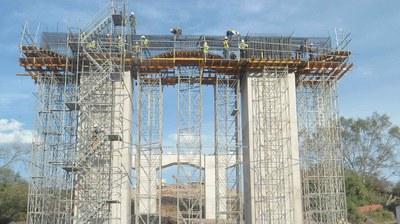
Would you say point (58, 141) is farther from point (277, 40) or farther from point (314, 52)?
point (314, 52)

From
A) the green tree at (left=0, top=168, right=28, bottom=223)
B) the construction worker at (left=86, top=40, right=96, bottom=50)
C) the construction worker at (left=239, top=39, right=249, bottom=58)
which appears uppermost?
the construction worker at (left=239, top=39, right=249, bottom=58)

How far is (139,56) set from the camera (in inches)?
907

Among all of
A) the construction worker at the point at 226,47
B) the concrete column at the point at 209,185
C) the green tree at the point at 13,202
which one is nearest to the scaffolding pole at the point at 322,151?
the construction worker at the point at 226,47

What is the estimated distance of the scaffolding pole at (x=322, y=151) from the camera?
24031 mm

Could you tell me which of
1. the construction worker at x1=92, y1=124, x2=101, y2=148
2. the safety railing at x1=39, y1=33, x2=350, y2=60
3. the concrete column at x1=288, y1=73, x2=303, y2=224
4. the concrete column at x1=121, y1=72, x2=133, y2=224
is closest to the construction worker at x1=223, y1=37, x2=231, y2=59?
the safety railing at x1=39, y1=33, x2=350, y2=60

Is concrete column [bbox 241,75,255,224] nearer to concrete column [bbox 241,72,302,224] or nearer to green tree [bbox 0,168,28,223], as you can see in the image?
concrete column [bbox 241,72,302,224]

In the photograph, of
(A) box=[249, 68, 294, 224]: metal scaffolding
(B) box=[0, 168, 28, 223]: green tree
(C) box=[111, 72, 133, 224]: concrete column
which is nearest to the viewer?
(C) box=[111, 72, 133, 224]: concrete column

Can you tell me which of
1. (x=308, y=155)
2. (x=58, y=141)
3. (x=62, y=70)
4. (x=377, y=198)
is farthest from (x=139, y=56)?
(x=377, y=198)

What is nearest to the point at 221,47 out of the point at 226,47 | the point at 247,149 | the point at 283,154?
the point at 226,47

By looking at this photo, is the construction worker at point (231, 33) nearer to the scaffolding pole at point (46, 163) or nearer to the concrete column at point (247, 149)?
the concrete column at point (247, 149)

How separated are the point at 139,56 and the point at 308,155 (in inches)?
441

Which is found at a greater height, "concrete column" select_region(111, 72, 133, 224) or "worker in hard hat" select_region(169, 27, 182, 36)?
"worker in hard hat" select_region(169, 27, 182, 36)

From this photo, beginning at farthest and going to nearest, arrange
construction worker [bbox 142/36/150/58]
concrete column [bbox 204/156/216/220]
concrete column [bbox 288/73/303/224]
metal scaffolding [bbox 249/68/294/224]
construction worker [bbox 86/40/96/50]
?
concrete column [bbox 204/156/216/220] → construction worker [bbox 142/36/150/58] → concrete column [bbox 288/73/303/224] → metal scaffolding [bbox 249/68/294/224] → construction worker [bbox 86/40/96/50]

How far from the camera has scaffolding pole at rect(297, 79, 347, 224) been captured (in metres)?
24.0
